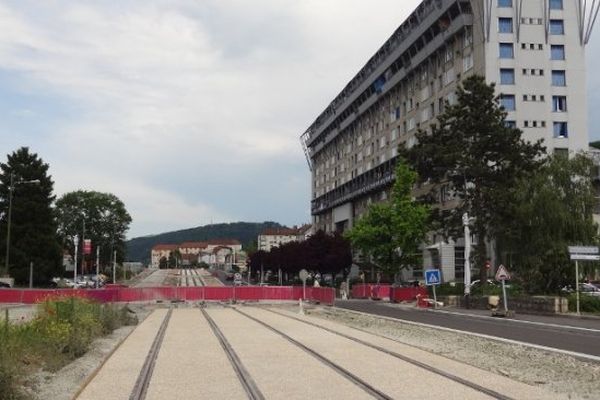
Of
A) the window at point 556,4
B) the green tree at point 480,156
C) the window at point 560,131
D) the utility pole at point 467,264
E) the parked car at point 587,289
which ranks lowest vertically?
the parked car at point 587,289

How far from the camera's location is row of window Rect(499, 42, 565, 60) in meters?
72.4

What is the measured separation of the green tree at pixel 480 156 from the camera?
46.7m

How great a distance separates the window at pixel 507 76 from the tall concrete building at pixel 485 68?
0.10 m

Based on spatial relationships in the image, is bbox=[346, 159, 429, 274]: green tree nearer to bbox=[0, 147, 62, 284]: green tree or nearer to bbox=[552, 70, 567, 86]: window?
bbox=[552, 70, 567, 86]: window

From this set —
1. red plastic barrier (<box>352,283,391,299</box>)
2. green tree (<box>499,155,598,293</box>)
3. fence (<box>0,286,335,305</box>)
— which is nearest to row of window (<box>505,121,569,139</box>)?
red plastic barrier (<box>352,283,391,299</box>)

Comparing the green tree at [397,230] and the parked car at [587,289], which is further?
the green tree at [397,230]

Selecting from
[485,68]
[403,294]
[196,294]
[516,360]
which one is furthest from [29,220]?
[516,360]

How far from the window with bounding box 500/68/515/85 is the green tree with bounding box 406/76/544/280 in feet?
80.1

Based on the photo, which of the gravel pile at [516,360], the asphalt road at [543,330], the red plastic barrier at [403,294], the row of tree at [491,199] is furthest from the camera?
the red plastic barrier at [403,294]

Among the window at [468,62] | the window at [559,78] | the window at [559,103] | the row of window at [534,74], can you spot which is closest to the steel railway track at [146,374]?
the row of window at [534,74]

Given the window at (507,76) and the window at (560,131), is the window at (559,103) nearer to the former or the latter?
the window at (560,131)

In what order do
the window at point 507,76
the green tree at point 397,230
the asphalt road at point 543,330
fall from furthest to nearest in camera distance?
the window at point 507,76 → the green tree at point 397,230 → the asphalt road at point 543,330

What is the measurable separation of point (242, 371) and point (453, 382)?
3.89 metres

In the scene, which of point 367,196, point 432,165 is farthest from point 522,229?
point 367,196
